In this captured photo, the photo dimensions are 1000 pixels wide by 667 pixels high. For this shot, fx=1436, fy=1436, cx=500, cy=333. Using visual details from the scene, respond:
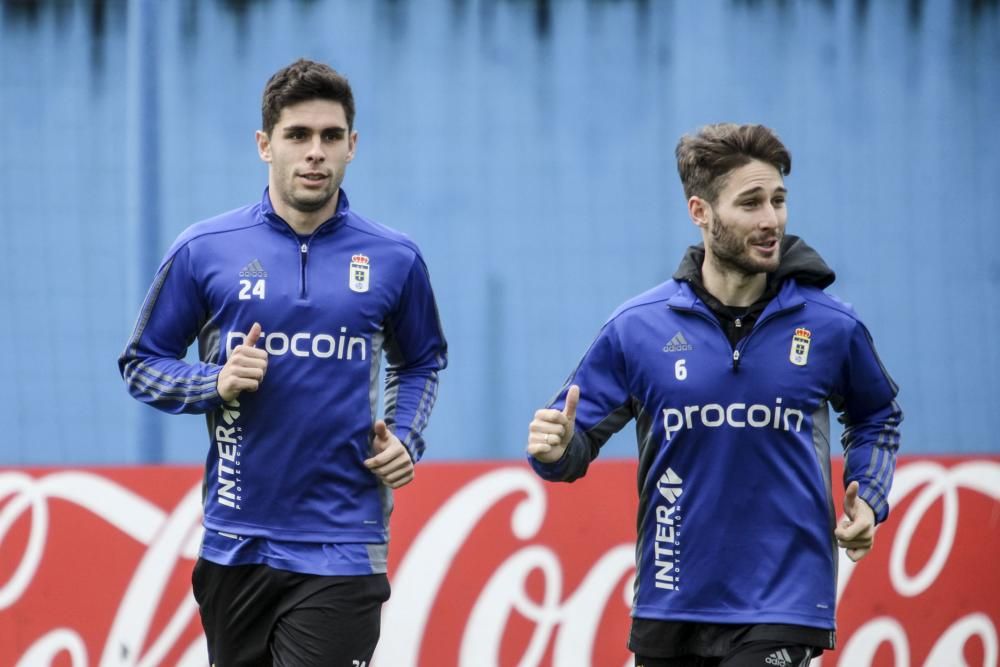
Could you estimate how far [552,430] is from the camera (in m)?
3.64

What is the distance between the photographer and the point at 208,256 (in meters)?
4.12

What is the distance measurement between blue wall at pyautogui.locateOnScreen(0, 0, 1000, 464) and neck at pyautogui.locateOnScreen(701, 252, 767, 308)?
4.18 m

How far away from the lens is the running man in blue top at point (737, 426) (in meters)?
3.62

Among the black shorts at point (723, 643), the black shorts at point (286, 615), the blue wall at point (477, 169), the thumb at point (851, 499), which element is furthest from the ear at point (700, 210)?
the blue wall at point (477, 169)

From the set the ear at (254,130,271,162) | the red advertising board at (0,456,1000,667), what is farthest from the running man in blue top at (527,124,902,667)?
the red advertising board at (0,456,1000,667)

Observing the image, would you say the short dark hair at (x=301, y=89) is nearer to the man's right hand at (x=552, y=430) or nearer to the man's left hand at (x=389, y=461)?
the man's left hand at (x=389, y=461)

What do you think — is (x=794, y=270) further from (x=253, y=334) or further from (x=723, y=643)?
(x=253, y=334)

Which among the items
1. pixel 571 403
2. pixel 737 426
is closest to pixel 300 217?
pixel 571 403

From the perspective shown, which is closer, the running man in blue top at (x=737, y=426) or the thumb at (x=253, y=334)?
the running man in blue top at (x=737, y=426)

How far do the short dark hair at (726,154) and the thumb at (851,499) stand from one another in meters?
0.83

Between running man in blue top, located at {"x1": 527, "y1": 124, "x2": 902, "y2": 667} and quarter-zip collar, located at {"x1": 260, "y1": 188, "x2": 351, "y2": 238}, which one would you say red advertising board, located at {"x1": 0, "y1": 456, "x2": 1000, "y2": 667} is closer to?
quarter-zip collar, located at {"x1": 260, "y1": 188, "x2": 351, "y2": 238}

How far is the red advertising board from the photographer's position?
5.46m

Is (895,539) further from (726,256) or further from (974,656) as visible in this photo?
(726,256)

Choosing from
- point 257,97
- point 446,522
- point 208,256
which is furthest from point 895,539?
point 257,97
